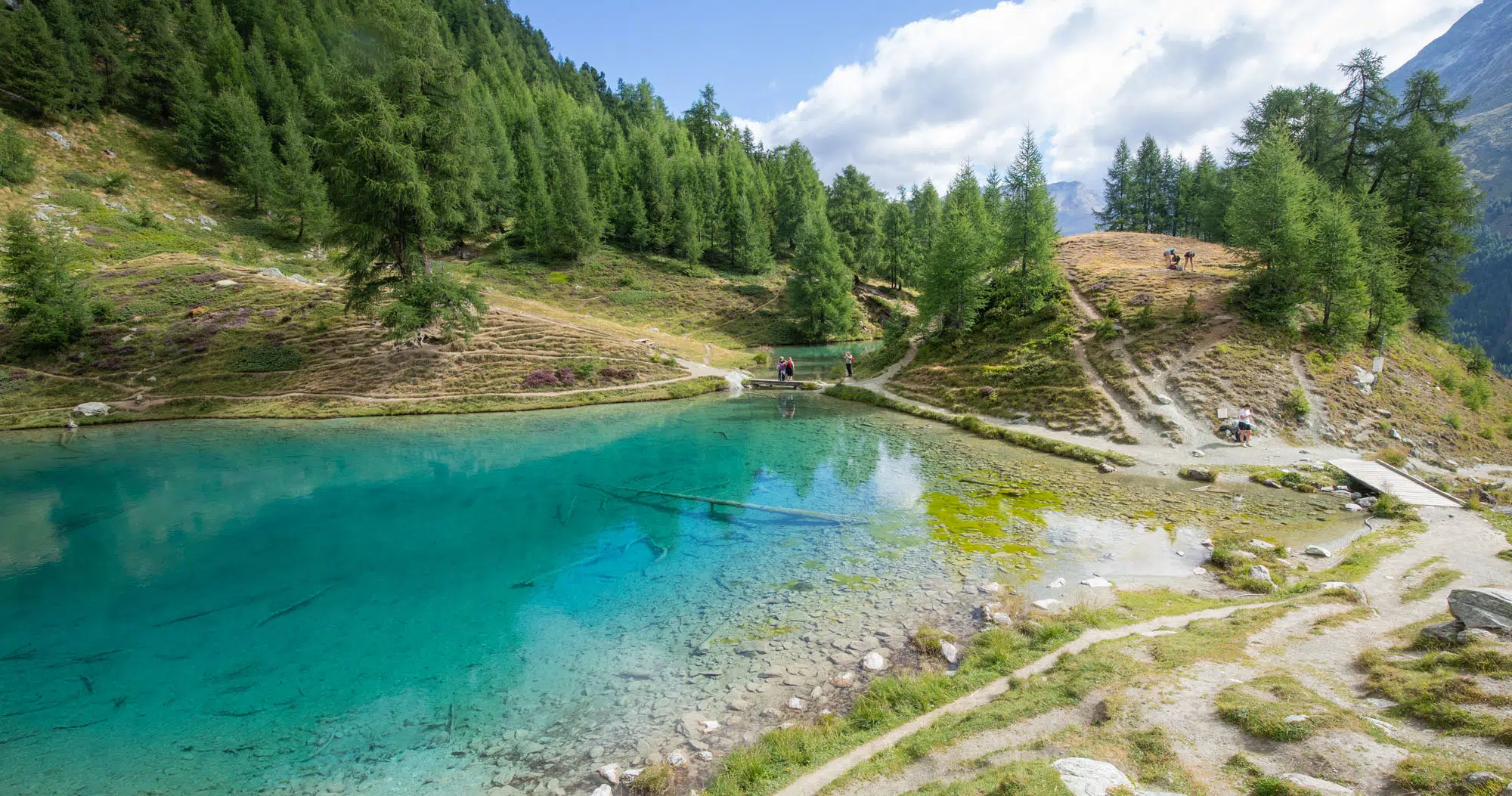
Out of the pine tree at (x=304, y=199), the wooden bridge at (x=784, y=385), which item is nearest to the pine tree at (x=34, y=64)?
the pine tree at (x=304, y=199)

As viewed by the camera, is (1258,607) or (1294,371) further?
(1294,371)

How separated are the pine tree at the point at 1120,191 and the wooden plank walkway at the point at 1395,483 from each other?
230 ft

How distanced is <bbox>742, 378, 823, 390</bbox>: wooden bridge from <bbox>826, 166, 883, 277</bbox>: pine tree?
46.7 meters

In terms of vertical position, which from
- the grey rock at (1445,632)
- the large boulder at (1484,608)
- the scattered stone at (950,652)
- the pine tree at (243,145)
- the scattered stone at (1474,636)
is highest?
the pine tree at (243,145)

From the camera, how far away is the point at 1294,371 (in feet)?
93.2

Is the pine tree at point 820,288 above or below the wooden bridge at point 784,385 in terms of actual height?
above

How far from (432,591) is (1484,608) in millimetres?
20949

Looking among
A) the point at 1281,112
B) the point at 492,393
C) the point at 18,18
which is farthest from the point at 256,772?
the point at 18,18

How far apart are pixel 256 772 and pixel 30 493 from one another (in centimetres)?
2440

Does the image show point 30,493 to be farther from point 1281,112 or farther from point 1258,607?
point 1281,112

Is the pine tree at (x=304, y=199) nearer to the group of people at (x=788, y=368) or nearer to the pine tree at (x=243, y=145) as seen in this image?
the pine tree at (x=243, y=145)

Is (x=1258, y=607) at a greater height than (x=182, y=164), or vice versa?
(x=182, y=164)

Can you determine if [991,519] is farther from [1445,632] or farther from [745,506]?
[1445,632]

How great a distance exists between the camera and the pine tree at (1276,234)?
Result: 1222 inches
